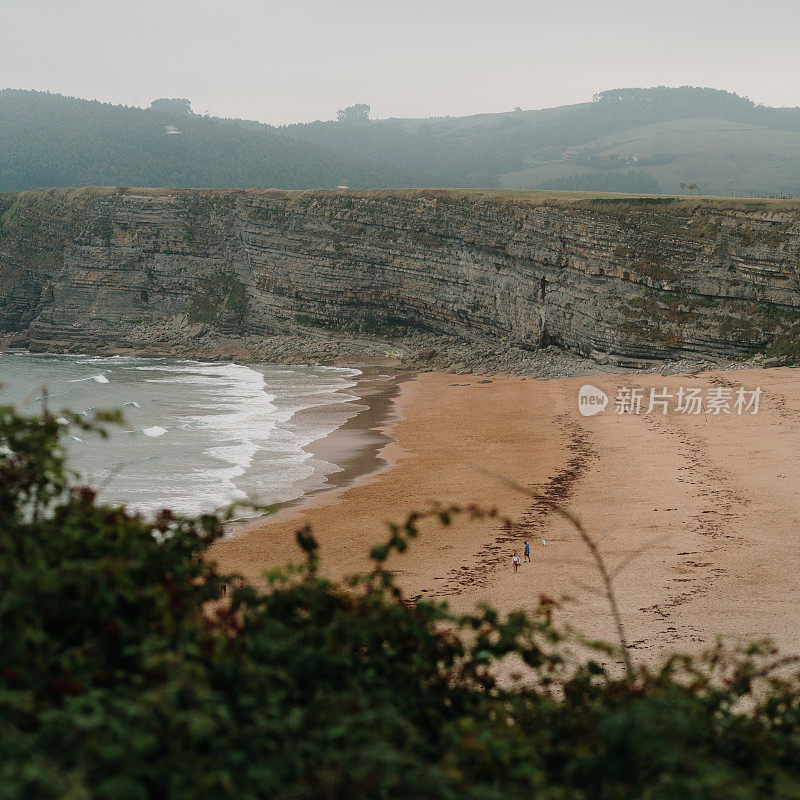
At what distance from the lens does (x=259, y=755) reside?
2934 mm

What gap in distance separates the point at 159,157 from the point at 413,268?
109m

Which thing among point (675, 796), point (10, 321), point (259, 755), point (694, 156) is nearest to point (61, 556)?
point (259, 755)

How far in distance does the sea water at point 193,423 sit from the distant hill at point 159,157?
85762 millimetres

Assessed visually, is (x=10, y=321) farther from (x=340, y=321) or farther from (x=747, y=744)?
(x=747, y=744)

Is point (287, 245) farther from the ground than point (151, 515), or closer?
farther from the ground

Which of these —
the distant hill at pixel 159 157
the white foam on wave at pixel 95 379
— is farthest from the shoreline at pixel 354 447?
the distant hill at pixel 159 157

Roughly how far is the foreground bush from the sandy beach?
100 cm

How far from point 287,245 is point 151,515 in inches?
1798

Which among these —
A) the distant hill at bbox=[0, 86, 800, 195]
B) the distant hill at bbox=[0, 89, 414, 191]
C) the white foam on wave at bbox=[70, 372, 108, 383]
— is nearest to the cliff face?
the white foam on wave at bbox=[70, 372, 108, 383]

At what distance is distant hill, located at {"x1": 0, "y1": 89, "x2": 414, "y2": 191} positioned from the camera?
13388cm

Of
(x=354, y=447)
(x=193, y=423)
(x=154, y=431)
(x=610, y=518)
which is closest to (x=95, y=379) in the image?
(x=193, y=423)

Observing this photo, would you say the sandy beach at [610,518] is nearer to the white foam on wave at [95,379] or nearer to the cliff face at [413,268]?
the cliff face at [413,268]

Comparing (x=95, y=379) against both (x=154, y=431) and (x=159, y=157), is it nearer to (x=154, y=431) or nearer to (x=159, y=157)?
(x=154, y=431)

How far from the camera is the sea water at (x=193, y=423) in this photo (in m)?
21.5
